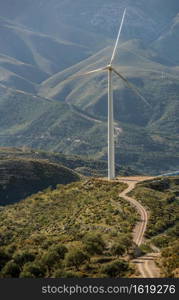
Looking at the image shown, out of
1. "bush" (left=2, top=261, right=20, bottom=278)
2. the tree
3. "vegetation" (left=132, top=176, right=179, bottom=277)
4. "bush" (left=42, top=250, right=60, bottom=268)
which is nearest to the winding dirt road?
"vegetation" (left=132, top=176, right=179, bottom=277)

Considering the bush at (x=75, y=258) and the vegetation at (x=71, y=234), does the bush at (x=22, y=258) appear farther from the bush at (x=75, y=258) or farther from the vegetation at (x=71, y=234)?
the bush at (x=75, y=258)

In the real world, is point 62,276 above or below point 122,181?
below

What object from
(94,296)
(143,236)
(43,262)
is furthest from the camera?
(143,236)

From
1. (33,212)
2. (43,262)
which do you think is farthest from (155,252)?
(33,212)

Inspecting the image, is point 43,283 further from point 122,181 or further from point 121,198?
point 122,181

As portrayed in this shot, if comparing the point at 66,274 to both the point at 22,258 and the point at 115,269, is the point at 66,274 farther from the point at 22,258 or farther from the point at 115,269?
the point at 22,258

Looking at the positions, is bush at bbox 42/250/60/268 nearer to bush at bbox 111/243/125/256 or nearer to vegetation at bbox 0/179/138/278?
vegetation at bbox 0/179/138/278

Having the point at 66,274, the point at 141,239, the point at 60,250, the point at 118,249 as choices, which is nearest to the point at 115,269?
the point at 66,274
